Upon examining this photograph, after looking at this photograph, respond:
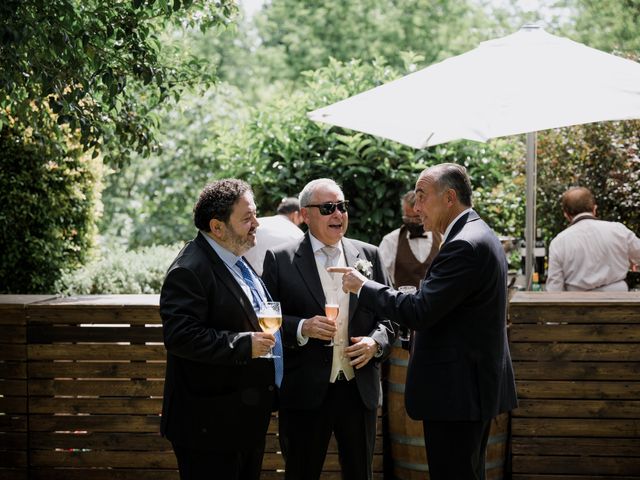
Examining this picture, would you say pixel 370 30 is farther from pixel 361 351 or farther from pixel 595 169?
pixel 361 351

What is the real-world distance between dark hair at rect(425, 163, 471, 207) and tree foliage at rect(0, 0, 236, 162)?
184 centimetres

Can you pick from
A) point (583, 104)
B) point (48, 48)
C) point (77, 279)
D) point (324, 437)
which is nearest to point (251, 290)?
point (324, 437)

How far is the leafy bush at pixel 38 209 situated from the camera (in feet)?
29.3

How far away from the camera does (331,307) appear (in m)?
4.14

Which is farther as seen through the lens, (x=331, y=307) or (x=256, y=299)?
(x=331, y=307)

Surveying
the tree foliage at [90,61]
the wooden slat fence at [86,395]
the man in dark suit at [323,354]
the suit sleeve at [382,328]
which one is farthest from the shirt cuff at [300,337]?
the tree foliage at [90,61]

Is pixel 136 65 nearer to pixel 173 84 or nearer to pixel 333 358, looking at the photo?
pixel 173 84

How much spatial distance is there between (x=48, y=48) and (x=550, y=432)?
3.84m

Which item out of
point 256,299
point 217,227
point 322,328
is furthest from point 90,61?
point 322,328

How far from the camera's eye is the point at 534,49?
5.88 metres

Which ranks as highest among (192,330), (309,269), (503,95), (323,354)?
(503,95)

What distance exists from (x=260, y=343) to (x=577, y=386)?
2.67 meters

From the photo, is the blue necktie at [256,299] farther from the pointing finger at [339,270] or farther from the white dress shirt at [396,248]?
the white dress shirt at [396,248]

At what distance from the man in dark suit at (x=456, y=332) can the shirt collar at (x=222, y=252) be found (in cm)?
69
